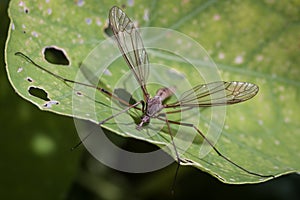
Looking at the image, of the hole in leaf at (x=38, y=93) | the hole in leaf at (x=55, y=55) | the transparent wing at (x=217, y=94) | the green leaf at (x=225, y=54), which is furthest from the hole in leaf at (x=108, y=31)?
the hole in leaf at (x=38, y=93)

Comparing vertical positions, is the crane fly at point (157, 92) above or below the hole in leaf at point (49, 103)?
above

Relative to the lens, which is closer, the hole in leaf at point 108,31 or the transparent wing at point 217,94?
the transparent wing at point 217,94

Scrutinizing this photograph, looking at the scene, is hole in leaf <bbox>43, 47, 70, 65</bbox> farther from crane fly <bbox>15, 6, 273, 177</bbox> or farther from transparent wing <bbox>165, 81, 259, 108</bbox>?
transparent wing <bbox>165, 81, 259, 108</bbox>

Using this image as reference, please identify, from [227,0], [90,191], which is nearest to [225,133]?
[227,0]

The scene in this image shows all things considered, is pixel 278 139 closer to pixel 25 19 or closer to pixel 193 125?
pixel 193 125

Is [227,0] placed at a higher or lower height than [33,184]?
higher

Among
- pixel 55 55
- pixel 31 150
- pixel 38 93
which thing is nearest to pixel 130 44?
pixel 55 55

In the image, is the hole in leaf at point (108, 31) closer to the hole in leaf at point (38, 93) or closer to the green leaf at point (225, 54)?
the green leaf at point (225, 54)
